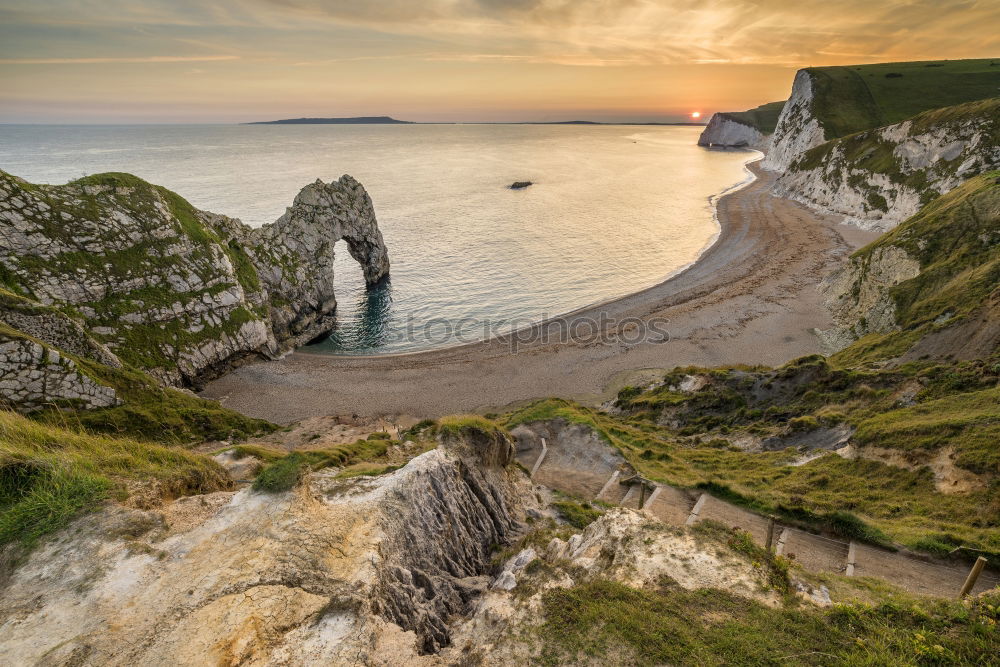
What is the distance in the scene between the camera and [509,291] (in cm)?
5734

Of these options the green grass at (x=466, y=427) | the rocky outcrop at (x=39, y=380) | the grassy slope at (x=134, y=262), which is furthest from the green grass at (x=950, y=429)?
the grassy slope at (x=134, y=262)

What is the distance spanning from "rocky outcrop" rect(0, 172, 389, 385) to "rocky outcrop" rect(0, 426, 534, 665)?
21678 millimetres

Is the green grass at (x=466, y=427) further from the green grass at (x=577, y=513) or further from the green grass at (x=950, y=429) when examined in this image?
the green grass at (x=950, y=429)

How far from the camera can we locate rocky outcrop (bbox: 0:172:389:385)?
95.5 ft

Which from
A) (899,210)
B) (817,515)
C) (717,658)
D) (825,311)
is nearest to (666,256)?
(825,311)

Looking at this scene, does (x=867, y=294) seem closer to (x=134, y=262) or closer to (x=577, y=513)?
(x=577, y=513)

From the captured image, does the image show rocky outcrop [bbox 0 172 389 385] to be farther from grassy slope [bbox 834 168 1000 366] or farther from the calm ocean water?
grassy slope [bbox 834 168 1000 366]

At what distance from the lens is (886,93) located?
392ft

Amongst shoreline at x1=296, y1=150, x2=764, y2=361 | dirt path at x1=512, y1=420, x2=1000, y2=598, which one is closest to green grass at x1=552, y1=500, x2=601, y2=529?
dirt path at x1=512, y1=420, x2=1000, y2=598

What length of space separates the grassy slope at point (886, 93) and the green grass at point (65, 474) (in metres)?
135

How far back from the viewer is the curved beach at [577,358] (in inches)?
1389

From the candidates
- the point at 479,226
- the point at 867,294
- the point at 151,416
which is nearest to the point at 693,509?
the point at 151,416

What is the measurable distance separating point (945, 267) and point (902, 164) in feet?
179

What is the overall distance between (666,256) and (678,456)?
52776 millimetres
